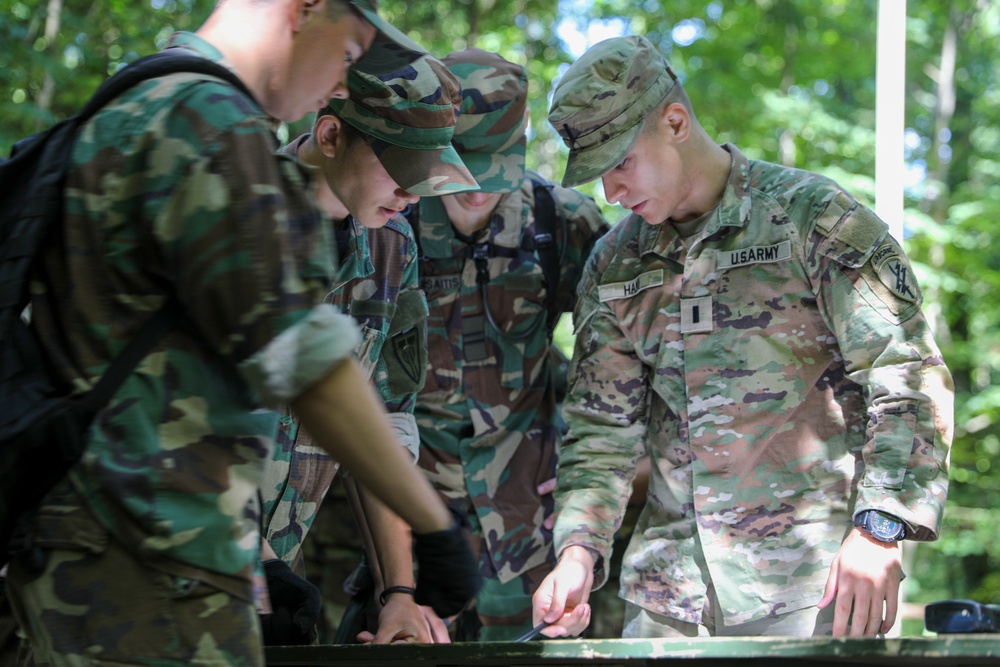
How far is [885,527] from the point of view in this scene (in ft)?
7.70

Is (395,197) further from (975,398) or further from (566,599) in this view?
(975,398)

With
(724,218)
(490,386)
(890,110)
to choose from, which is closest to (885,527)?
(724,218)

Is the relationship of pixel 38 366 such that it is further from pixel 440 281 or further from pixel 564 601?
pixel 440 281

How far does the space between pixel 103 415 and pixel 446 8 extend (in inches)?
429

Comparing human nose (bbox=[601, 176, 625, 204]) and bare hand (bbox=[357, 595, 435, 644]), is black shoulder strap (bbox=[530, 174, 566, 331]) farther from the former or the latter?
bare hand (bbox=[357, 595, 435, 644])

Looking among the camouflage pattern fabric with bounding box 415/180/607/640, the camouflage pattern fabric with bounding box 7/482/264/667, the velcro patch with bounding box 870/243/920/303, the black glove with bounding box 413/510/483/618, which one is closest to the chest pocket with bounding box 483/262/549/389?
the camouflage pattern fabric with bounding box 415/180/607/640

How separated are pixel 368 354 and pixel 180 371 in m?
1.32

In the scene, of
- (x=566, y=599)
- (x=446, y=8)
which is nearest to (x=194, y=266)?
(x=566, y=599)

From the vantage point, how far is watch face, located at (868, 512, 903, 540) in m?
2.34

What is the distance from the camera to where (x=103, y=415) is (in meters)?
1.44

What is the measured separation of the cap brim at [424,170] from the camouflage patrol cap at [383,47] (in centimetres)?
41

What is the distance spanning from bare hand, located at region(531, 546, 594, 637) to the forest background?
798 centimetres

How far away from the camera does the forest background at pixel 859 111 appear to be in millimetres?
11938

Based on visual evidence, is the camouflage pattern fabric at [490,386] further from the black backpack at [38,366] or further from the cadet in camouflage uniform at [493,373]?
Answer: the black backpack at [38,366]
